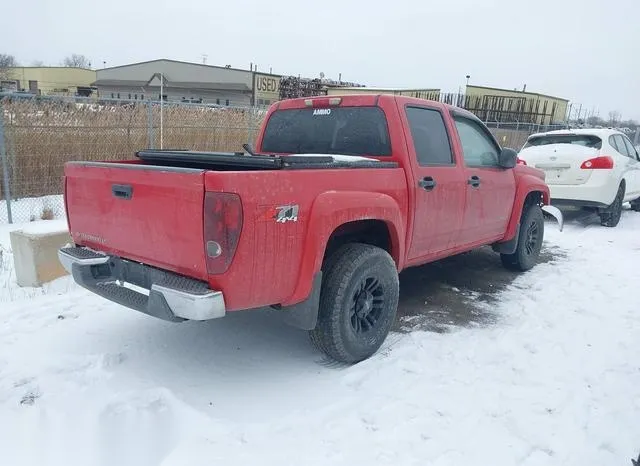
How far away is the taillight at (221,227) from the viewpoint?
2.65m

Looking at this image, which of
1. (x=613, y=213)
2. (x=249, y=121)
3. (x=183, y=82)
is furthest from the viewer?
(x=183, y=82)

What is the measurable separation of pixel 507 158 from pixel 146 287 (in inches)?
152

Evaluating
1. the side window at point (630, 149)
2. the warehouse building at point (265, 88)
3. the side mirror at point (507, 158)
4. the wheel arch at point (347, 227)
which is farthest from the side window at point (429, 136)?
the warehouse building at point (265, 88)

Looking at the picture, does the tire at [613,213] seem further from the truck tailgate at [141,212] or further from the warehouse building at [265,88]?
the warehouse building at [265,88]

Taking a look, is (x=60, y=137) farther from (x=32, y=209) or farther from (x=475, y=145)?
(x=475, y=145)

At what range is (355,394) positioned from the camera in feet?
10.7

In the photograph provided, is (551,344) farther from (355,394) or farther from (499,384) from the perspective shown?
(355,394)

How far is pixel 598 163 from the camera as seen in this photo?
856cm

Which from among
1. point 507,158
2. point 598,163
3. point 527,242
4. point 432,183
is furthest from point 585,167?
point 432,183

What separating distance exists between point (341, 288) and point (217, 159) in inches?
47.9

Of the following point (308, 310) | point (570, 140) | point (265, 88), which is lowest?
point (308, 310)

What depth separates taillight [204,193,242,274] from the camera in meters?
2.65

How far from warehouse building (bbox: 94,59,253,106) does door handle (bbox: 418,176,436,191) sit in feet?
115

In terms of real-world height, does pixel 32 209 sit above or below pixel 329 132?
below
